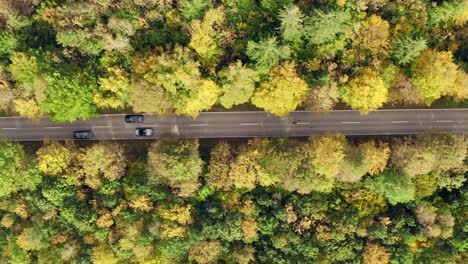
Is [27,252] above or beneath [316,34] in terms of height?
beneath

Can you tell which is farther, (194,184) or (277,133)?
(277,133)

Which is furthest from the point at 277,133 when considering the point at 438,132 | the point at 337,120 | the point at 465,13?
the point at 465,13

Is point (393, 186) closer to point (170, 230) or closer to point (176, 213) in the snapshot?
point (176, 213)

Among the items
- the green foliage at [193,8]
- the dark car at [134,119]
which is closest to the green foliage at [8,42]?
the dark car at [134,119]

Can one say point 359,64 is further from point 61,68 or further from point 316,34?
point 61,68

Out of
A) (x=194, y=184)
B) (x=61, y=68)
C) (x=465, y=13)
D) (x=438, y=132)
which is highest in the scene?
(x=465, y=13)

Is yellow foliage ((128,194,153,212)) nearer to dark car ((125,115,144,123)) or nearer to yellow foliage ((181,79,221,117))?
dark car ((125,115,144,123))

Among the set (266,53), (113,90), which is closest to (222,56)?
(266,53)
